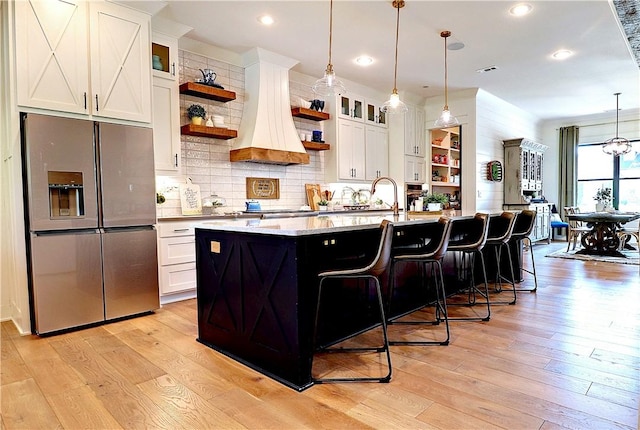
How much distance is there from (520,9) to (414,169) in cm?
369

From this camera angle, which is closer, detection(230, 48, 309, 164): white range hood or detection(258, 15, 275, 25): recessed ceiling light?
detection(258, 15, 275, 25): recessed ceiling light

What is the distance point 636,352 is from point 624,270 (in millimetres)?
3645

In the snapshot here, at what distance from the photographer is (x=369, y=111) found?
22.8 ft

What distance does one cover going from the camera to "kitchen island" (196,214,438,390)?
2.20 metres

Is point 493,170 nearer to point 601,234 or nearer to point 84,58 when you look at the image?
point 601,234

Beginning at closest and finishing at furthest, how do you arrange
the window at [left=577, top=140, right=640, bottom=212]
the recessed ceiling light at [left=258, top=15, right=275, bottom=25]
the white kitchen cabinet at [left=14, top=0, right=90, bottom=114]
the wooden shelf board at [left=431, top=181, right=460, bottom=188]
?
the white kitchen cabinet at [left=14, top=0, right=90, bottom=114]
the recessed ceiling light at [left=258, top=15, right=275, bottom=25]
the wooden shelf board at [left=431, top=181, right=460, bottom=188]
the window at [left=577, top=140, right=640, bottom=212]

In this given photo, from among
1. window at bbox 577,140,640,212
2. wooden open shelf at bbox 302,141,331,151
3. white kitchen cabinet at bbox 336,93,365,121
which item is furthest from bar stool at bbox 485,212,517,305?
window at bbox 577,140,640,212

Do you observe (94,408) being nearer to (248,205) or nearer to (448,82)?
(248,205)

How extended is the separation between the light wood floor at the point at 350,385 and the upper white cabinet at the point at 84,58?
Answer: 195 cm

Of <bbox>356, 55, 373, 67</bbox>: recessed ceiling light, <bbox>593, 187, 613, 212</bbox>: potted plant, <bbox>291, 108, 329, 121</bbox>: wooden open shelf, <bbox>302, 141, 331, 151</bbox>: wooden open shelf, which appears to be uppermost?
<bbox>356, 55, 373, 67</bbox>: recessed ceiling light

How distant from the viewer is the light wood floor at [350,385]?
6.18 ft

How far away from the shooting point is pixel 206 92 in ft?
14.9

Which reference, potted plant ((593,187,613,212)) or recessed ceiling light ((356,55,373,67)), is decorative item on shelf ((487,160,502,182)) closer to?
potted plant ((593,187,613,212))

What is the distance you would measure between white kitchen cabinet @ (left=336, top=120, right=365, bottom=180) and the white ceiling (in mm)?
793
